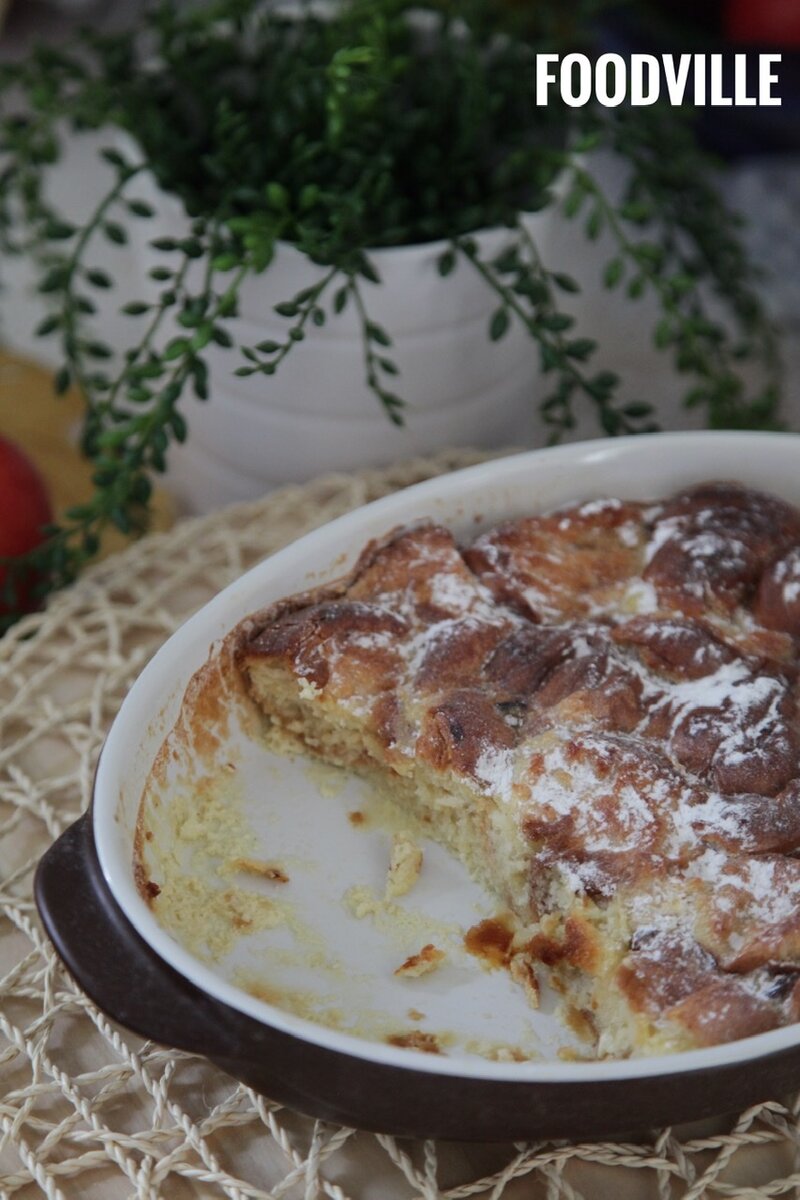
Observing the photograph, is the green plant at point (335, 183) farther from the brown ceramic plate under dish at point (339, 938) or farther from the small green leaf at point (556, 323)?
the brown ceramic plate under dish at point (339, 938)

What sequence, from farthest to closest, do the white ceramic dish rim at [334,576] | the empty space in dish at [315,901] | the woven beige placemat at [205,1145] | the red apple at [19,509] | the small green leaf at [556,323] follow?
the red apple at [19,509]
the small green leaf at [556,323]
the empty space in dish at [315,901]
the woven beige placemat at [205,1145]
the white ceramic dish rim at [334,576]

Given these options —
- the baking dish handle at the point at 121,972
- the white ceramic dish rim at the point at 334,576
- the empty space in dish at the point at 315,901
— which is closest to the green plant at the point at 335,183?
the white ceramic dish rim at the point at 334,576

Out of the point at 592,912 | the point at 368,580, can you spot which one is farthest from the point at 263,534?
the point at 592,912

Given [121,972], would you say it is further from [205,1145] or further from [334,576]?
[334,576]

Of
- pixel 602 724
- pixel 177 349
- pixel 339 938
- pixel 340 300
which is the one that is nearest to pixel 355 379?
pixel 340 300

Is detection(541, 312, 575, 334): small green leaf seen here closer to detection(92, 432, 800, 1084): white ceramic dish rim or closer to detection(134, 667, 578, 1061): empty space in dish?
detection(92, 432, 800, 1084): white ceramic dish rim

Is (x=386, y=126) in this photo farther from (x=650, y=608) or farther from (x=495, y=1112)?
(x=495, y=1112)

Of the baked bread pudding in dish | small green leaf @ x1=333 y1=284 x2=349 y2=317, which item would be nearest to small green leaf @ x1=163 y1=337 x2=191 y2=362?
small green leaf @ x1=333 y1=284 x2=349 y2=317
